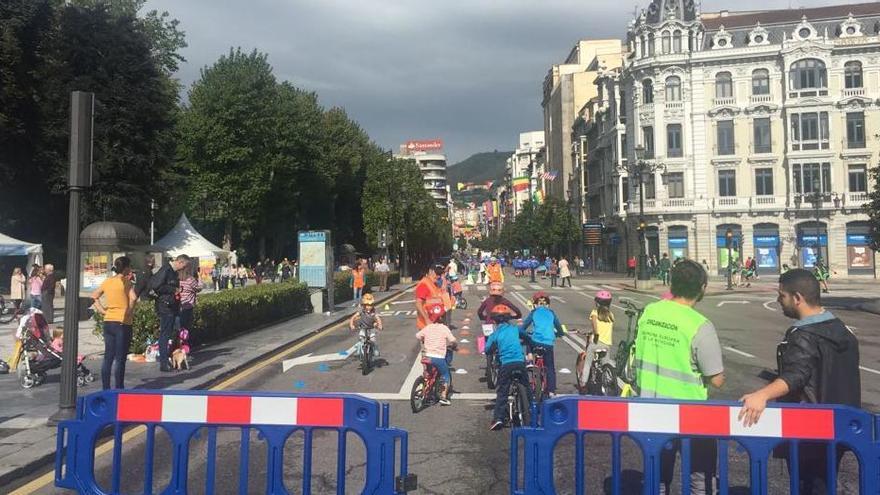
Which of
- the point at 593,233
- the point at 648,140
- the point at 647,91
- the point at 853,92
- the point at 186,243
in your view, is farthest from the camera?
the point at 593,233

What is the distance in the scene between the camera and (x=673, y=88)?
177 ft

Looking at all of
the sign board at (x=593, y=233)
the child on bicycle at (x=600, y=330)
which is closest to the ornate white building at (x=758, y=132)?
the sign board at (x=593, y=233)

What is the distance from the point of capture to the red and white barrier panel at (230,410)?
3.82m

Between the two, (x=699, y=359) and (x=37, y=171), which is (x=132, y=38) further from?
(x=699, y=359)

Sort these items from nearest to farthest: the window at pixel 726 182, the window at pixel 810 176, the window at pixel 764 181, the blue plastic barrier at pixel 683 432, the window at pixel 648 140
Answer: the blue plastic barrier at pixel 683 432, the window at pixel 810 176, the window at pixel 764 181, the window at pixel 726 182, the window at pixel 648 140

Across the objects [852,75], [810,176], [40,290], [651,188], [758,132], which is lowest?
[40,290]

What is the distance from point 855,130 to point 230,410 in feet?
189

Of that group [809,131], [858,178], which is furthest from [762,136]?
[858,178]

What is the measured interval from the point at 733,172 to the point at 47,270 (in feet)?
160

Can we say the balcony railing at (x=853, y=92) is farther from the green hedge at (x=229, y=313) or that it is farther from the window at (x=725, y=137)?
the green hedge at (x=229, y=313)

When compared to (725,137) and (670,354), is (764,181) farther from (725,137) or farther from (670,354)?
(670,354)

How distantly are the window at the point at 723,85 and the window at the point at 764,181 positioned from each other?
21.1 feet

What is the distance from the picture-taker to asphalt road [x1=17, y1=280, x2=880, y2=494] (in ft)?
17.6

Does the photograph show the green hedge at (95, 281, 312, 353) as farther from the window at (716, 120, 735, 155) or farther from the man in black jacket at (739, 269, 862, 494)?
the window at (716, 120, 735, 155)
